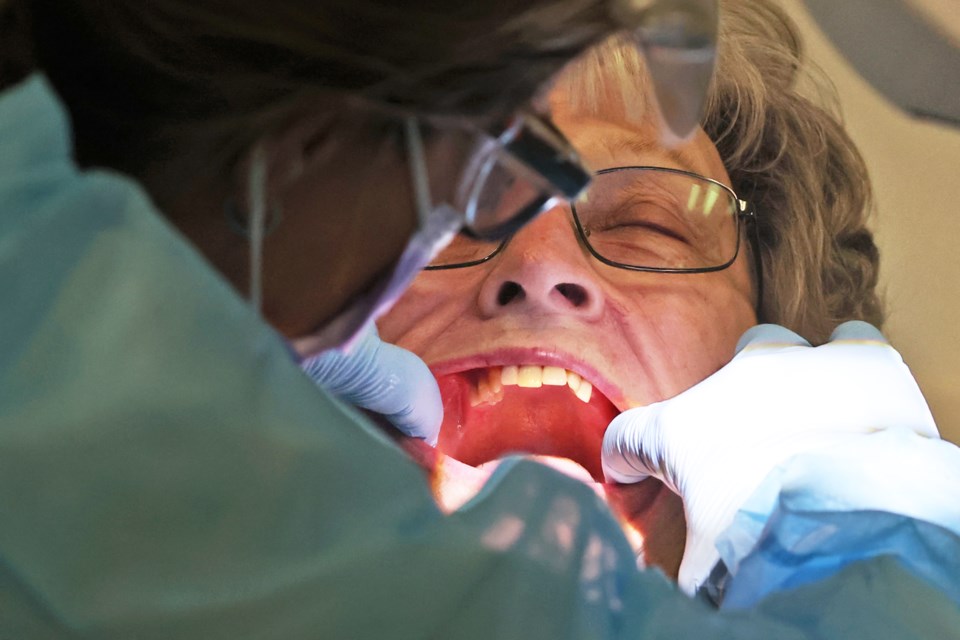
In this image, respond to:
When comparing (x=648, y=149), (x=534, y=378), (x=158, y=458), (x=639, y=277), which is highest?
(x=158, y=458)

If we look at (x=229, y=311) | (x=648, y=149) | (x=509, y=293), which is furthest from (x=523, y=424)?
(x=229, y=311)

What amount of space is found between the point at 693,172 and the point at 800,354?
0.45m

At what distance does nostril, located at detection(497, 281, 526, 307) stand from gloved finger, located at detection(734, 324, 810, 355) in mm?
337

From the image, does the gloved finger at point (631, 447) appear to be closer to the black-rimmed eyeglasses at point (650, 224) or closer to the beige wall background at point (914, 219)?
the black-rimmed eyeglasses at point (650, 224)

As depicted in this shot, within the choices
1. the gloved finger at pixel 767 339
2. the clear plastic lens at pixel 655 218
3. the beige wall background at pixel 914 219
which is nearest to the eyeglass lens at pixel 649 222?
the clear plastic lens at pixel 655 218

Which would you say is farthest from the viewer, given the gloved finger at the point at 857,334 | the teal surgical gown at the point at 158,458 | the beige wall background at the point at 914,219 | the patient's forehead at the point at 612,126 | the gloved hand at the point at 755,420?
the beige wall background at the point at 914,219

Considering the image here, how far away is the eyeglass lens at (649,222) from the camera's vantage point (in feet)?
4.30

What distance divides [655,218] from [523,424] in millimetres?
410

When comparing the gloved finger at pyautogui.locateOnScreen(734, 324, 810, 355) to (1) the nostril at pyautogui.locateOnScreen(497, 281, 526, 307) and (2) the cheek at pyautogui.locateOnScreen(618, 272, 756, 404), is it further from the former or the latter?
(1) the nostril at pyautogui.locateOnScreen(497, 281, 526, 307)

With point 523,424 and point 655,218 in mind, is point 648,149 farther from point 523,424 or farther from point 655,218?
point 523,424

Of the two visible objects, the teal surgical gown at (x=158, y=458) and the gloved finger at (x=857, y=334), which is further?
the gloved finger at (x=857, y=334)

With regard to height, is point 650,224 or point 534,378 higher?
point 650,224

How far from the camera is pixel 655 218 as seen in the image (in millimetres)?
1341

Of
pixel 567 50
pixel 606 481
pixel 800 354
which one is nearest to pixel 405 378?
pixel 606 481
